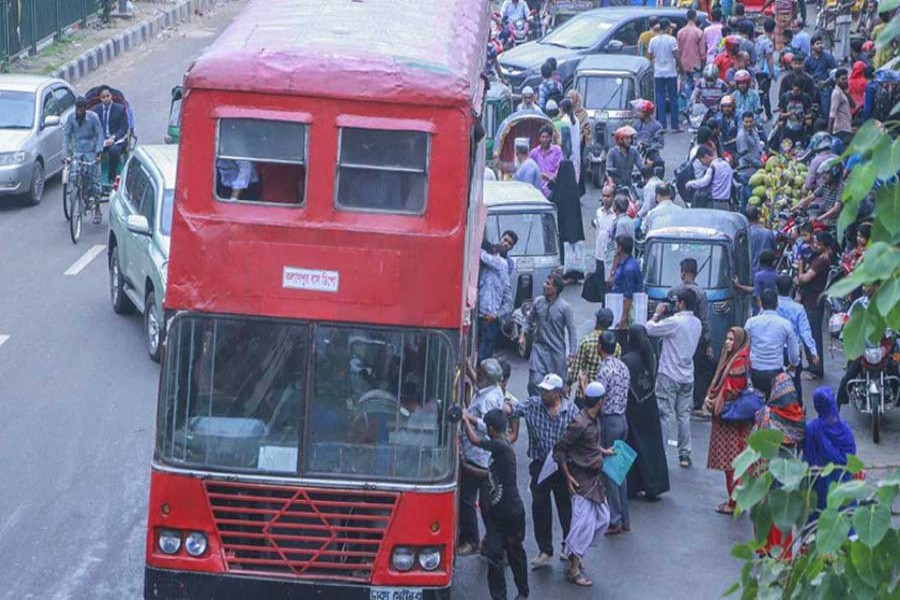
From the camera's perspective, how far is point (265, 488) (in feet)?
29.8

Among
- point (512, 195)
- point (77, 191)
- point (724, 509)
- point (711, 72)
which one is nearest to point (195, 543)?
point (724, 509)

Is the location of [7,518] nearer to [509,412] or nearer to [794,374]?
[509,412]

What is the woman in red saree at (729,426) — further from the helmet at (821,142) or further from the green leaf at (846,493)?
the green leaf at (846,493)

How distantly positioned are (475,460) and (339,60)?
3110mm

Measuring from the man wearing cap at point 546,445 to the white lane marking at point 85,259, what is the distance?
889 centimetres

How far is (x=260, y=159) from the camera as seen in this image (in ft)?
29.6

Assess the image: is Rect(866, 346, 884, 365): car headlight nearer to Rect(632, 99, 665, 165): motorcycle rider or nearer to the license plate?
the license plate

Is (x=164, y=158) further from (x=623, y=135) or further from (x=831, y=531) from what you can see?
(x=831, y=531)

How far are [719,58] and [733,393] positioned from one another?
607 inches

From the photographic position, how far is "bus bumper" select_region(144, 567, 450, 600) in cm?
909

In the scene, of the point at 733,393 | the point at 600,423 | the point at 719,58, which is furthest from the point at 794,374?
the point at 719,58

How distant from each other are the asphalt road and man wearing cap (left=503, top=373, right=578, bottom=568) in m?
0.36

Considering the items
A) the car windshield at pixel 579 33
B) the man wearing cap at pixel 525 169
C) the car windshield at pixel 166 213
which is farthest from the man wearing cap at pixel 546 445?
the car windshield at pixel 579 33

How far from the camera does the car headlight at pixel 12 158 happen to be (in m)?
21.2
